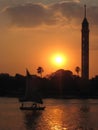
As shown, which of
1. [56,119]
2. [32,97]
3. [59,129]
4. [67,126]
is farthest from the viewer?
[32,97]

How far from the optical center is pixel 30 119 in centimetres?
11169

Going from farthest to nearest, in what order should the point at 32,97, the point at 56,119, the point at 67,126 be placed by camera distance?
the point at 32,97 < the point at 56,119 < the point at 67,126

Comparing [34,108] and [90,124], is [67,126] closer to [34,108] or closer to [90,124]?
[90,124]

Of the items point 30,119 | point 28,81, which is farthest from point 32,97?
point 30,119

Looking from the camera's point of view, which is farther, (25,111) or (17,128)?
(25,111)

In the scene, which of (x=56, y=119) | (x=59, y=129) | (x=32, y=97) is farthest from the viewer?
(x=32, y=97)

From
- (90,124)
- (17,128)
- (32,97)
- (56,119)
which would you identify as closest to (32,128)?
(17,128)

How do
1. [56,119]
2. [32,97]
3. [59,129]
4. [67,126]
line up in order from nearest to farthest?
[59,129] < [67,126] < [56,119] < [32,97]

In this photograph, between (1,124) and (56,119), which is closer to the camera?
(1,124)

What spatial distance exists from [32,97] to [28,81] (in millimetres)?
5260

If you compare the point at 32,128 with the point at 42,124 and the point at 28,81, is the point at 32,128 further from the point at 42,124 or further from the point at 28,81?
the point at 28,81

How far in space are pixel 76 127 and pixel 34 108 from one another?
139 feet

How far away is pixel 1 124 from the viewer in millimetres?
98000

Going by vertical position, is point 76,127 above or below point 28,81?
below
